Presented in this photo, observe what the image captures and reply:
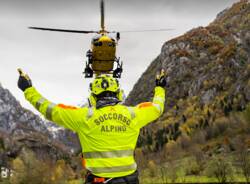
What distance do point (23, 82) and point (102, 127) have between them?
5.02 feet

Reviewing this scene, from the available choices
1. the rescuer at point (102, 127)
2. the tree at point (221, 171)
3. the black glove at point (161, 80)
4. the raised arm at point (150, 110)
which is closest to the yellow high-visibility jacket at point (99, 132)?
the rescuer at point (102, 127)

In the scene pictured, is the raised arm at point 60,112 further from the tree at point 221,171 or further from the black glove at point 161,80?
the tree at point 221,171

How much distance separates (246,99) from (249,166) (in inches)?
4872

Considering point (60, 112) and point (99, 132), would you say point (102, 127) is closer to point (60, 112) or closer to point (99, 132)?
point (99, 132)

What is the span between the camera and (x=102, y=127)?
20.7 feet

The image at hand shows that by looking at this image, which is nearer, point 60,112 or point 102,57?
point 60,112

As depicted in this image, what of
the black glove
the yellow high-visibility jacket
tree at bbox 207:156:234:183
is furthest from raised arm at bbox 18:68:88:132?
tree at bbox 207:156:234:183

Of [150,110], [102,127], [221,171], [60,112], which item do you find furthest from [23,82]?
[221,171]

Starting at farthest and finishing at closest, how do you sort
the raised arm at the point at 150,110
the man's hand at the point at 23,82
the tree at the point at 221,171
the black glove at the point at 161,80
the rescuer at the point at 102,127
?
the tree at the point at 221,171 < the black glove at the point at 161,80 < the raised arm at the point at 150,110 < the man's hand at the point at 23,82 < the rescuer at the point at 102,127

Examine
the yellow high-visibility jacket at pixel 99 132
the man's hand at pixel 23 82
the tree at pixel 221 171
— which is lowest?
the tree at pixel 221 171

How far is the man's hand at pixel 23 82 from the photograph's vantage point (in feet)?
21.3

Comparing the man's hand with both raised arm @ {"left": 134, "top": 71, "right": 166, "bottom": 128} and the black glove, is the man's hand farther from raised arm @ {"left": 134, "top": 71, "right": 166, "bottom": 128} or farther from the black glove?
the black glove

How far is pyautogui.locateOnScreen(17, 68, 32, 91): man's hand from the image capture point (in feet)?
21.3

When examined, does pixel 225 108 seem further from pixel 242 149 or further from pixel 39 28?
pixel 39 28
